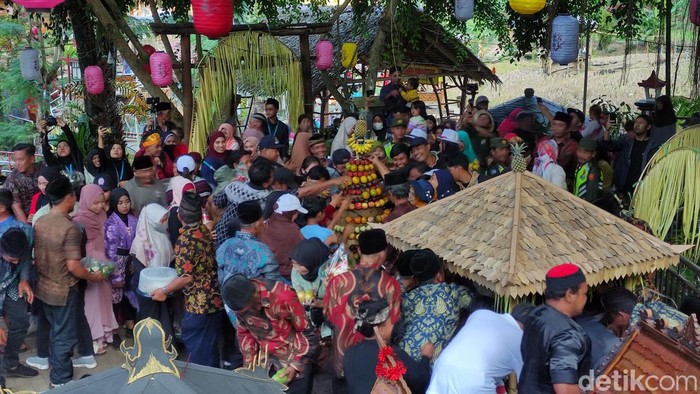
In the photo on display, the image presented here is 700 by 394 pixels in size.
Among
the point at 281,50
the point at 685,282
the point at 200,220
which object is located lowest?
the point at 685,282

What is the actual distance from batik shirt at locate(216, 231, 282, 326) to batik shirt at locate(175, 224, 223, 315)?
1.29 feet

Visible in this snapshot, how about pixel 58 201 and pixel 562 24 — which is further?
pixel 562 24

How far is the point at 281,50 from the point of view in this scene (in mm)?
9750

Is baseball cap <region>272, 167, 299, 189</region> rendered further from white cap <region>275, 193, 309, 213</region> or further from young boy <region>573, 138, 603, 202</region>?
young boy <region>573, 138, 603, 202</region>

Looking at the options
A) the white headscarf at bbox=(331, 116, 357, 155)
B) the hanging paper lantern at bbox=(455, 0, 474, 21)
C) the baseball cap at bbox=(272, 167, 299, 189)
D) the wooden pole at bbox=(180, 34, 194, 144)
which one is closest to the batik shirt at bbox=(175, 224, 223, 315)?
the baseball cap at bbox=(272, 167, 299, 189)

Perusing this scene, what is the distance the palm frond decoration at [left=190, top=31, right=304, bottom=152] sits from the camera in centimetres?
918

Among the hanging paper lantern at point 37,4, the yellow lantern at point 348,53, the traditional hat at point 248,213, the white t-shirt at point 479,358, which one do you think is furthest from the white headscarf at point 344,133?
the white t-shirt at point 479,358

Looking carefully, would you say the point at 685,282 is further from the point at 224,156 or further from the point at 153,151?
the point at 153,151

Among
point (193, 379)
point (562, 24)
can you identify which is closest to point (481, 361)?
point (193, 379)

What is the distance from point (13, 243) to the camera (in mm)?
5289

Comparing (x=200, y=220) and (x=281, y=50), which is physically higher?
(x=281, y=50)

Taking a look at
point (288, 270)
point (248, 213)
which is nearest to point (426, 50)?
point (288, 270)

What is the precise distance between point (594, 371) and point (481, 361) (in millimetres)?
524

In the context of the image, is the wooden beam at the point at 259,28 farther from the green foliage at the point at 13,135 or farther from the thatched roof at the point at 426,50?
the green foliage at the point at 13,135
